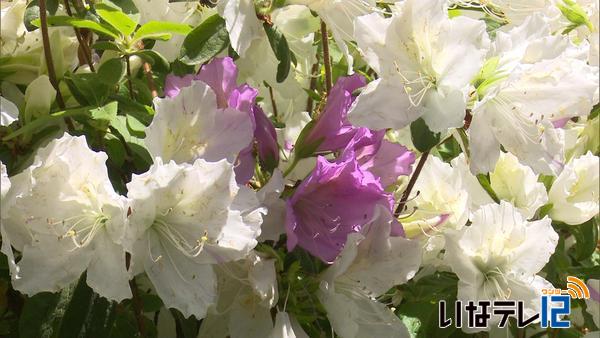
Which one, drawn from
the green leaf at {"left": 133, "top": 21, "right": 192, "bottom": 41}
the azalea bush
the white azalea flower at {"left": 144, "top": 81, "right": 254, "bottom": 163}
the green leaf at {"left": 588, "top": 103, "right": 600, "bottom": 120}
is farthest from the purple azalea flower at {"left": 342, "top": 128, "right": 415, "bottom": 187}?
the green leaf at {"left": 588, "top": 103, "right": 600, "bottom": 120}

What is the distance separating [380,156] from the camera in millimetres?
929

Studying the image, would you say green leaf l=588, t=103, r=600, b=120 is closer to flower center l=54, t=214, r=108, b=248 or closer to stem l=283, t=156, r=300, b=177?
stem l=283, t=156, r=300, b=177

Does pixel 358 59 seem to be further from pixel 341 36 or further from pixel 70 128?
pixel 70 128

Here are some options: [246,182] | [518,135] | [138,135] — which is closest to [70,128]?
[138,135]

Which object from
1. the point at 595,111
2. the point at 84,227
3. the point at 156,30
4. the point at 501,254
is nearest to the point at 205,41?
the point at 156,30

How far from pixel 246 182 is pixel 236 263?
0.26 ft

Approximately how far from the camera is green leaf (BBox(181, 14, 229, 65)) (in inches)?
38.6

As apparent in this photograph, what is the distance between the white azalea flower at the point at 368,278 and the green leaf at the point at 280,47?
21 centimetres

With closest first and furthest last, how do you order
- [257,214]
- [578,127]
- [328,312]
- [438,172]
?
[257,214] → [328,312] → [438,172] → [578,127]

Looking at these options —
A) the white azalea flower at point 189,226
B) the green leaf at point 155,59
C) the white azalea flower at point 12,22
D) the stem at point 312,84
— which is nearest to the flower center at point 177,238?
the white azalea flower at point 189,226

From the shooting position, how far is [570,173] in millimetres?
1096

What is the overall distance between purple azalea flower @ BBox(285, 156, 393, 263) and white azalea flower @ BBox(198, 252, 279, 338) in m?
0.04

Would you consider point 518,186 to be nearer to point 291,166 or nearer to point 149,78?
point 291,166

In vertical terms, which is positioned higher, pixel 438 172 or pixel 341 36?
pixel 341 36
